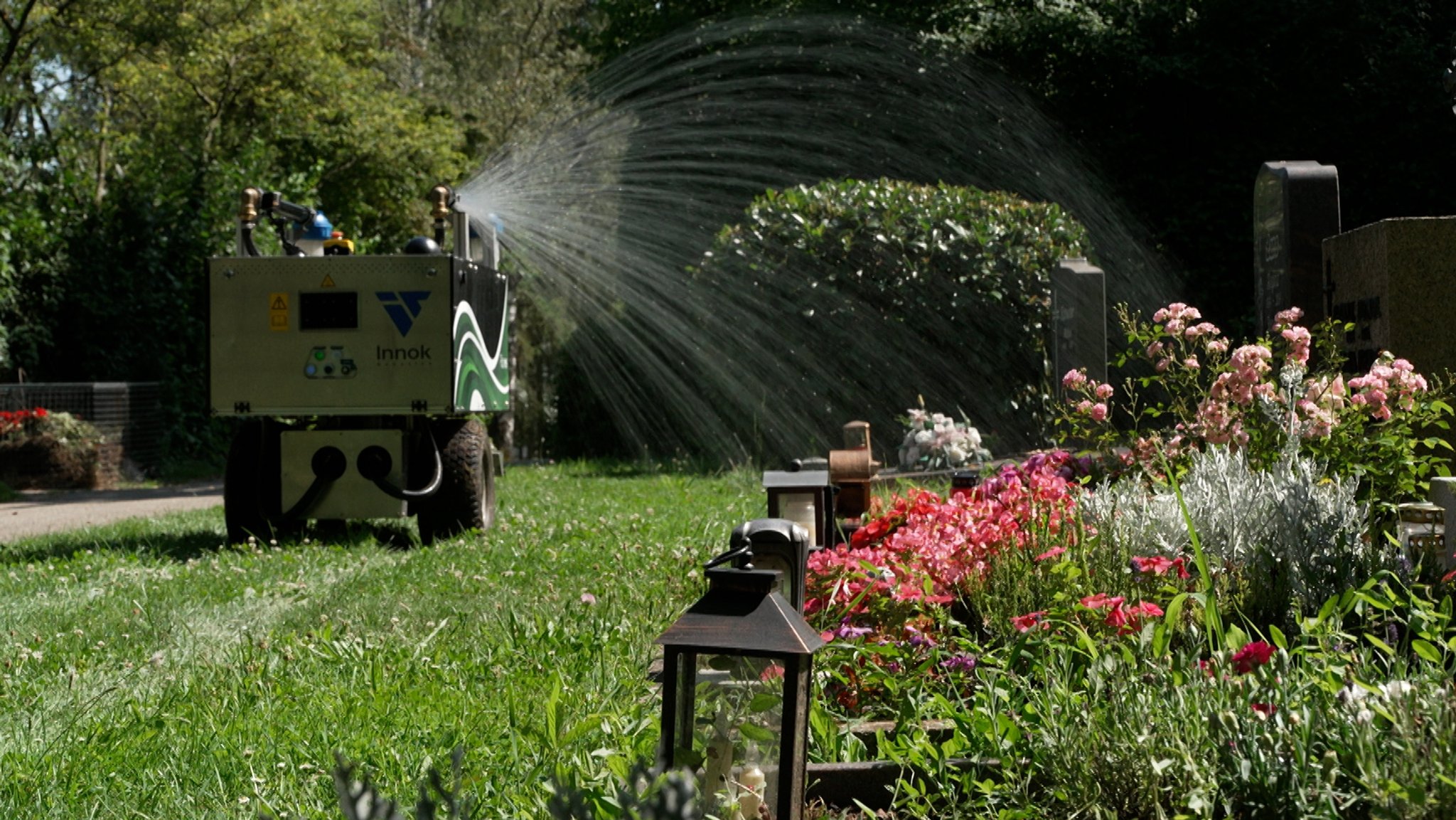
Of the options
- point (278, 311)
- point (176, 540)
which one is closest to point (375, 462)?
point (278, 311)

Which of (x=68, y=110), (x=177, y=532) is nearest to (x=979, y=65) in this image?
(x=177, y=532)

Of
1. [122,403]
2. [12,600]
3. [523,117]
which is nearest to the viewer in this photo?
[12,600]

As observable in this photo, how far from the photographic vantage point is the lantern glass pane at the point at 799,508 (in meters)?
4.77

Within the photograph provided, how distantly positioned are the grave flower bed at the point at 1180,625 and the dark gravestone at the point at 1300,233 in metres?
1.70

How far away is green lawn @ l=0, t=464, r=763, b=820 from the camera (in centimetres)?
265

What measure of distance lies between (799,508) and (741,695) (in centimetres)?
253

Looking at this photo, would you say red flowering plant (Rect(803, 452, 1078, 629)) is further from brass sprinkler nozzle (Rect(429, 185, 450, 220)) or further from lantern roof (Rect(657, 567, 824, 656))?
brass sprinkler nozzle (Rect(429, 185, 450, 220))

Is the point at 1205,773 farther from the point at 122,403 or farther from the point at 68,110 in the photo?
the point at 68,110

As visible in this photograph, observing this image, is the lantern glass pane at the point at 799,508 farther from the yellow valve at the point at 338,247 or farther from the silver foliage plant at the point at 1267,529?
the yellow valve at the point at 338,247

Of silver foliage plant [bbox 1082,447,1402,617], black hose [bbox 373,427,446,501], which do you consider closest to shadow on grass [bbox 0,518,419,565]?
black hose [bbox 373,427,446,501]

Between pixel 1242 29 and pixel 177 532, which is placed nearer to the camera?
pixel 177 532

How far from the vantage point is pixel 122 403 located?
13.8 metres

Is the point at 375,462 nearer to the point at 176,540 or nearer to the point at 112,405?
the point at 176,540

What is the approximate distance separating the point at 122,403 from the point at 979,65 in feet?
33.8
